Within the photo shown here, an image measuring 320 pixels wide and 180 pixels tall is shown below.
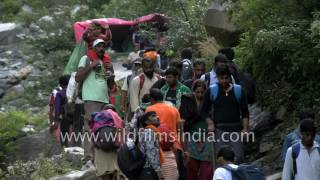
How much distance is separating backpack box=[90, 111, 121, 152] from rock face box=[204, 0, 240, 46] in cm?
539

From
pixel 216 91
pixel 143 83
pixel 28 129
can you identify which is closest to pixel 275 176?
pixel 216 91

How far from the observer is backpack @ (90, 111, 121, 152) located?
10258 mm

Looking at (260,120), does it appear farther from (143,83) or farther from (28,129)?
(28,129)

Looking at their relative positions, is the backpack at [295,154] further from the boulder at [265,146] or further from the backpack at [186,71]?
the backpack at [186,71]

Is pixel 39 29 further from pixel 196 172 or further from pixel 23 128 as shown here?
pixel 196 172

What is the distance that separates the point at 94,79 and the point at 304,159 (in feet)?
15.0

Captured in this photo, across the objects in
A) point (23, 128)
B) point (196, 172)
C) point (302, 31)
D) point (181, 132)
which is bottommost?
point (23, 128)

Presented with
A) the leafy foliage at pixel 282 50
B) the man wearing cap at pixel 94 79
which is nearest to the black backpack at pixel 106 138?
the man wearing cap at pixel 94 79

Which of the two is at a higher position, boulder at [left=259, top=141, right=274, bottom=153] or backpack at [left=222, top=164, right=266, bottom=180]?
backpack at [left=222, top=164, right=266, bottom=180]

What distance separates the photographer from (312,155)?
8.03 meters

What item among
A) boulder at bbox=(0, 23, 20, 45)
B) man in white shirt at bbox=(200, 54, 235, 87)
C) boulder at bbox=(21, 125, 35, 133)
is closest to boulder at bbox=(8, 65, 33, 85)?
boulder at bbox=(0, 23, 20, 45)

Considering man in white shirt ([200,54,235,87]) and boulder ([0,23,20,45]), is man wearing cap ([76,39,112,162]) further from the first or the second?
boulder ([0,23,20,45])

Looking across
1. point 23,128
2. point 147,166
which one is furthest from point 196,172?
point 23,128

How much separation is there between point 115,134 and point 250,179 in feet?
9.64
